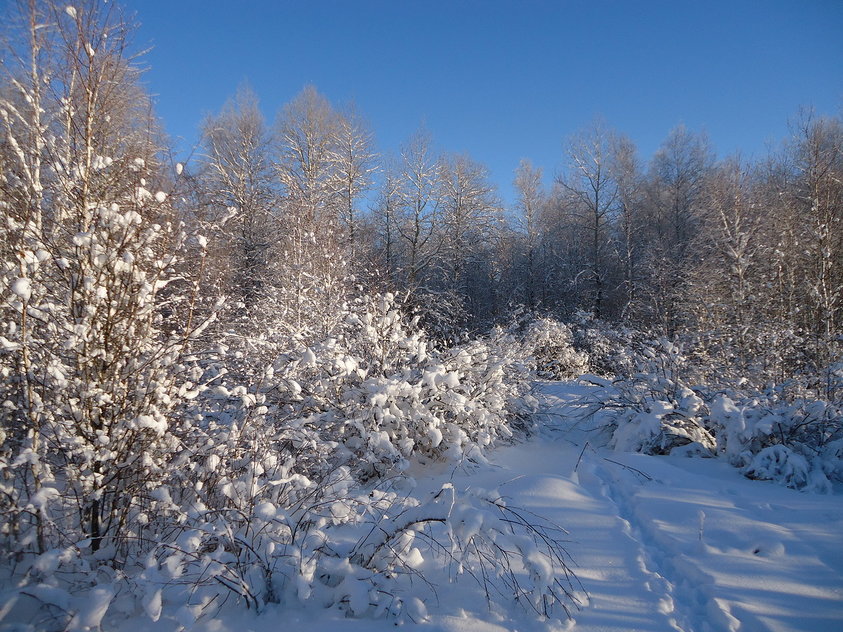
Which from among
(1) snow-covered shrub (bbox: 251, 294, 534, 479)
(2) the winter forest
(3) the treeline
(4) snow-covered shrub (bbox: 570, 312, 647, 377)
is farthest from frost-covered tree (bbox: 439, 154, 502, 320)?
(1) snow-covered shrub (bbox: 251, 294, 534, 479)

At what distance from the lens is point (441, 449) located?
525 centimetres

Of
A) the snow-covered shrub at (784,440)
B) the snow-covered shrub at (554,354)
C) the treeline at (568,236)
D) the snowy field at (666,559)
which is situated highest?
the treeline at (568,236)

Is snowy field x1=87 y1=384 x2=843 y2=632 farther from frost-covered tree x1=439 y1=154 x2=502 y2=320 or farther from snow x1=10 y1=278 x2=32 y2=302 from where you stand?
frost-covered tree x1=439 y1=154 x2=502 y2=320

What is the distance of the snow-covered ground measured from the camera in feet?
7.41

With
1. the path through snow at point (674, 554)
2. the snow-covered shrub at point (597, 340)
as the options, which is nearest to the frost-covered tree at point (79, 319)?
the path through snow at point (674, 554)

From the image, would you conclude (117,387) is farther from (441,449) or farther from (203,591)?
(441,449)

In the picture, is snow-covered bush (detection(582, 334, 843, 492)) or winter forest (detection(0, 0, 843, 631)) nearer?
winter forest (detection(0, 0, 843, 631))

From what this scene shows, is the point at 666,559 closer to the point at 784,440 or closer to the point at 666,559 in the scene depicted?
the point at 666,559

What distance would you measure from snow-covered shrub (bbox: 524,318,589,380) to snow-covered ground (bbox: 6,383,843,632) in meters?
8.74

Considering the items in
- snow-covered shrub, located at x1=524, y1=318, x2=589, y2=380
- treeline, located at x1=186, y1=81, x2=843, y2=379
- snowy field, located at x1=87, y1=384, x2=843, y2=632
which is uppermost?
treeline, located at x1=186, y1=81, x2=843, y2=379

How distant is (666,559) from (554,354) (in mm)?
11340

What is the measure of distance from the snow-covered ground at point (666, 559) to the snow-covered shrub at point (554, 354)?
8.74 m

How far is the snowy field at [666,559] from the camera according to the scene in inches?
88.9

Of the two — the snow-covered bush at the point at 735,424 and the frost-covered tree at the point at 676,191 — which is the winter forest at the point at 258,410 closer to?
the snow-covered bush at the point at 735,424
